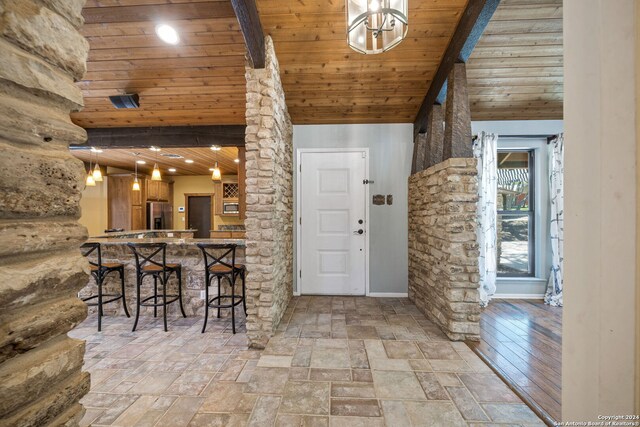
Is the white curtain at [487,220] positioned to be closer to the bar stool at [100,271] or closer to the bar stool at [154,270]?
the bar stool at [154,270]

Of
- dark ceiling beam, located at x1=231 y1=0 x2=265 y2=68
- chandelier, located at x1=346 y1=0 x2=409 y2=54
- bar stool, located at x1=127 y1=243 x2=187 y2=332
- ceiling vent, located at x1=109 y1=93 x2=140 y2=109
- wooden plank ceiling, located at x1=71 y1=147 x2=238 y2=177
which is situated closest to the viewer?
chandelier, located at x1=346 y1=0 x2=409 y2=54

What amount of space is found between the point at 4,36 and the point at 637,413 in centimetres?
189

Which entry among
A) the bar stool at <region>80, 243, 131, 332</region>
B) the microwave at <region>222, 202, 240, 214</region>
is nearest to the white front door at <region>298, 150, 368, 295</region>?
the bar stool at <region>80, 243, 131, 332</region>

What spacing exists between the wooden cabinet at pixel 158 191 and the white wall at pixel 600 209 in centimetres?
861

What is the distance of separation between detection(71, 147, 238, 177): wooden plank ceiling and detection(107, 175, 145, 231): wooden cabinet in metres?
0.42

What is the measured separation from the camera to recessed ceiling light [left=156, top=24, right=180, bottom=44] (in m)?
2.56

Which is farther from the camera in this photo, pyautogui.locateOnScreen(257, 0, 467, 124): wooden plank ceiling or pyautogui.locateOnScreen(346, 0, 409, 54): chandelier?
pyautogui.locateOnScreen(257, 0, 467, 124): wooden plank ceiling

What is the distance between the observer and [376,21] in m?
1.75

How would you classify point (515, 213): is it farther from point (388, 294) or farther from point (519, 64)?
point (388, 294)

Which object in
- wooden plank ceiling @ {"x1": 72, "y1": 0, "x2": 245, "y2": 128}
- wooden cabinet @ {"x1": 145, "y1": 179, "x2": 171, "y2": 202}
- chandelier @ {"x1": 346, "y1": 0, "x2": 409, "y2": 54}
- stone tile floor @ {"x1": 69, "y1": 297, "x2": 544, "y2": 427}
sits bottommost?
stone tile floor @ {"x1": 69, "y1": 297, "x2": 544, "y2": 427}

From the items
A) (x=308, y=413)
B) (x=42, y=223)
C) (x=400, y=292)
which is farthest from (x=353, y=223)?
(x=42, y=223)

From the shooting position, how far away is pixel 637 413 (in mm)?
737

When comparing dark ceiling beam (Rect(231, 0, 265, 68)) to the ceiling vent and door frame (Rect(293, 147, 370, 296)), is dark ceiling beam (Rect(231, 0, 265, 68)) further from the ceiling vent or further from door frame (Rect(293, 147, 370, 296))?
the ceiling vent

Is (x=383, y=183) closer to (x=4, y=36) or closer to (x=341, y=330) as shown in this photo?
(x=341, y=330)
